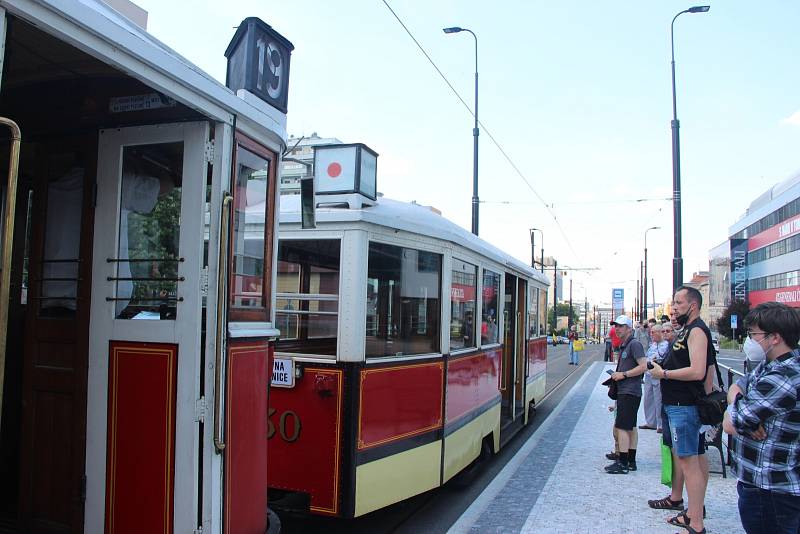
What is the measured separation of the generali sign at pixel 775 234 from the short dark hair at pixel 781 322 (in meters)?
57.3

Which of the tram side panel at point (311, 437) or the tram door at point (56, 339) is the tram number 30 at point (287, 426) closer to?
the tram side panel at point (311, 437)

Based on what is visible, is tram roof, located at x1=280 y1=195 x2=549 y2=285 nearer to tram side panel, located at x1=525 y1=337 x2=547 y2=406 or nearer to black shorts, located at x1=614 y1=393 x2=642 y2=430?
black shorts, located at x1=614 y1=393 x2=642 y2=430

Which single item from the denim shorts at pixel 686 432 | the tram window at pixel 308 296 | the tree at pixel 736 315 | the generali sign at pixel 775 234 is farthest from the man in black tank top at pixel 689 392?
the generali sign at pixel 775 234

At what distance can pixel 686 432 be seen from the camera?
4402 mm

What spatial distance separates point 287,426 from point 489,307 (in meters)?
3.07

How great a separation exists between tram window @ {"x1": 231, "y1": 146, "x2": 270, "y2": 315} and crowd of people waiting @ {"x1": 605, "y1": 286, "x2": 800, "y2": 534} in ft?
8.18

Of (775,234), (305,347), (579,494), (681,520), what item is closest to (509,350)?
(579,494)

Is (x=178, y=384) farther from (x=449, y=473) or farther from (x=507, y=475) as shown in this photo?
(x=507, y=475)

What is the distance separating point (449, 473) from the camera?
538 centimetres

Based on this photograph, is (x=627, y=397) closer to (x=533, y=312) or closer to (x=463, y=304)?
(x=463, y=304)

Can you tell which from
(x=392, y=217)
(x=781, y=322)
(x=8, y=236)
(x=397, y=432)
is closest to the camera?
(x=8, y=236)

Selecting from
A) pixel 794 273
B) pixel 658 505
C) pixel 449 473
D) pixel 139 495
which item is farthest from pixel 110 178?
pixel 794 273

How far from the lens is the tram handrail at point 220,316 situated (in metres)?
2.79

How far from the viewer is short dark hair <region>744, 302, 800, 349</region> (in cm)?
302
